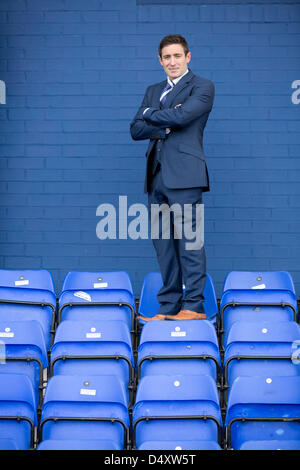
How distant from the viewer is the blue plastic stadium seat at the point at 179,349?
4.57 m

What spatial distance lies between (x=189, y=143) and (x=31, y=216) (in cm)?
199

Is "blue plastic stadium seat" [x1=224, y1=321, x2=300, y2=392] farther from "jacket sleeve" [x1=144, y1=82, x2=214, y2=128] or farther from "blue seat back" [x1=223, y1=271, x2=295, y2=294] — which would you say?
"jacket sleeve" [x1=144, y1=82, x2=214, y2=128]

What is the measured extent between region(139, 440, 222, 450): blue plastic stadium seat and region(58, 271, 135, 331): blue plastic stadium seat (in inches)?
60.4

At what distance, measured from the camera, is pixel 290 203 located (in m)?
6.43

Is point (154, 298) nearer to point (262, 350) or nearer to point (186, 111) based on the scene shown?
point (262, 350)

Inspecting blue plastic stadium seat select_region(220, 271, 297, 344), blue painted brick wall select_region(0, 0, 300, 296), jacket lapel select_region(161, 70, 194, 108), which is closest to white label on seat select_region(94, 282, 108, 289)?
blue plastic stadium seat select_region(220, 271, 297, 344)

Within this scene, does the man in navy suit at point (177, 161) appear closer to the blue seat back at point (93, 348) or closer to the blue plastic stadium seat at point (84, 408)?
the blue seat back at point (93, 348)

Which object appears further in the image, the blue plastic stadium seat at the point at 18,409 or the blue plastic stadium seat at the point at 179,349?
the blue plastic stadium seat at the point at 179,349

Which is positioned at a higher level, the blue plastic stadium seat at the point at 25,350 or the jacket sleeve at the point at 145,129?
the jacket sleeve at the point at 145,129

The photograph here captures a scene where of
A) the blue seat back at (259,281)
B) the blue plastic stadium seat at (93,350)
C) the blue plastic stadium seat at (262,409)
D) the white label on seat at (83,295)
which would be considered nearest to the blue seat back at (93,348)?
the blue plastic stadium seat at (93,350)

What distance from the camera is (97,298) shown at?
17.6 ft

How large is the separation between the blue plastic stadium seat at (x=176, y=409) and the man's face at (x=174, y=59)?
2.17m

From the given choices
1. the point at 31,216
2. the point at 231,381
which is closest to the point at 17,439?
the point at 231,381

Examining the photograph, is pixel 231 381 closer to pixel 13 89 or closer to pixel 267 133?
pixel 267 133
